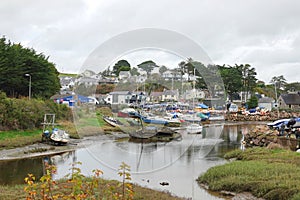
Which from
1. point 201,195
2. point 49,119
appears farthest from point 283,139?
point 49,119

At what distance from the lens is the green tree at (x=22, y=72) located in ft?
121

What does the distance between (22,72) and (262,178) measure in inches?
1249

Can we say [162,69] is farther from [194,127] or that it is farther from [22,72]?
[22,72]

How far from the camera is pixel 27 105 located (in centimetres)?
2795

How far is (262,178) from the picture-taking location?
39.1 ft

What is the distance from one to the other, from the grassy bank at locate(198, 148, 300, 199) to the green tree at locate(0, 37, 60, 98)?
2888cm

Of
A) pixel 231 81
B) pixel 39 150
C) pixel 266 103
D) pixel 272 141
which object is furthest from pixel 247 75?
pixel 39 150

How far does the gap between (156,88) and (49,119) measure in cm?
2181

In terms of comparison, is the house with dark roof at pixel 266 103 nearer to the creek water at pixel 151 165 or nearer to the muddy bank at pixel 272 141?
the muddy bank at pixel 272 141

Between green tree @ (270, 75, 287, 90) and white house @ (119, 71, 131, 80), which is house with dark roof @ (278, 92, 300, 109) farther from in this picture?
white house @ (119, 71, 131, 80)

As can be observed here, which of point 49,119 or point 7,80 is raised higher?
point 7,80

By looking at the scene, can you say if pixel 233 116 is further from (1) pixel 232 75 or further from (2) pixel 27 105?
(2) pixel 27 105

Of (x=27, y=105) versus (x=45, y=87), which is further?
(x=45, y=87)

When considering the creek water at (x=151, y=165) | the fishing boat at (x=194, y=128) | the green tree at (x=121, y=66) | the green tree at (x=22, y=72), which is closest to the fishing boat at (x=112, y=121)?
the creek water at (x=151, y=165)
